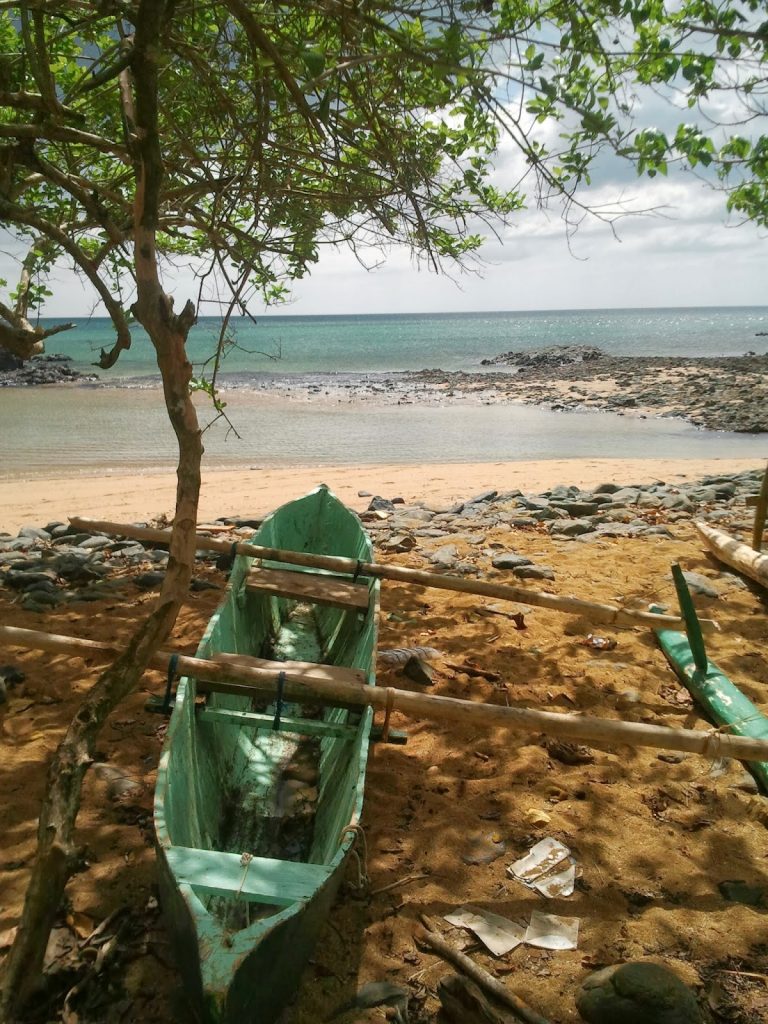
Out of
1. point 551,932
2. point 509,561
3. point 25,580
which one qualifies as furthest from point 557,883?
point 25,580

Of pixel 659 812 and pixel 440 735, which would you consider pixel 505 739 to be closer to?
pixel 440 735

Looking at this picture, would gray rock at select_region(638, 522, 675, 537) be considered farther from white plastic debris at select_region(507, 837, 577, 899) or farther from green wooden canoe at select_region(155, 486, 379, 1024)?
white plastic debris at select_region(507, 837, 577, 899)

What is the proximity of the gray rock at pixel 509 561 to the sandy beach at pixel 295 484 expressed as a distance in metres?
3.18

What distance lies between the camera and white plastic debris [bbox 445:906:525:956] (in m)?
2.61

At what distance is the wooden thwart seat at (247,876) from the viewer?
2.13 meters

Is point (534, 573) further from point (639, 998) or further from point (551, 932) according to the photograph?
point (639, 998)

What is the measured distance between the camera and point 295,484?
11.1 m

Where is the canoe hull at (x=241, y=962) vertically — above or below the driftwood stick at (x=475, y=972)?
above

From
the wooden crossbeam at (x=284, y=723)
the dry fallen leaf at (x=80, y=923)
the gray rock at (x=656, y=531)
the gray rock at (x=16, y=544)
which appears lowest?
the dry fallen leaf at (x=80, y=923)

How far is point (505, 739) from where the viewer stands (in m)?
4.01

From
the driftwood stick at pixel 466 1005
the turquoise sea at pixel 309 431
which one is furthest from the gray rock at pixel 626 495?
the driftwood stick at pixel 466 1005

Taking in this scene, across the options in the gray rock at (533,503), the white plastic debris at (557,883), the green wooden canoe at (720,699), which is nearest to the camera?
the white plastic debris at (557,883)

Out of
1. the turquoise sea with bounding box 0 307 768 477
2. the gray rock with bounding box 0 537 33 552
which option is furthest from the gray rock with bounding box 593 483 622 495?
the gray rock with bounding box 0 537 33 552

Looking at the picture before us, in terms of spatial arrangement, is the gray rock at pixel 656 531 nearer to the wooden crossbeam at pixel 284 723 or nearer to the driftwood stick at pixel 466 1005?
the wooden crossbeam at pixel 284 723
